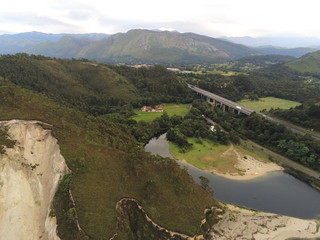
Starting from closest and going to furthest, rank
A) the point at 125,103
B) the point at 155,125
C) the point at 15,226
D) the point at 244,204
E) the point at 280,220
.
Answer: 1. the point at 15,226
2. the point at 280,220
3. the point at 244,204
4. the point at 155,125
5. the point at 125,103

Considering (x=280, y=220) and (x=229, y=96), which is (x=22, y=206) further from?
(x=229, y=96)

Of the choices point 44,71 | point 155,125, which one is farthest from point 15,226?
point 44,71

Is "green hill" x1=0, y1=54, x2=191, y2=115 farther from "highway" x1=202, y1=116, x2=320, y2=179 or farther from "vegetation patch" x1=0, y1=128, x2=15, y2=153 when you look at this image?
"highway" x1=202, y1=116, x2=320, y2=179

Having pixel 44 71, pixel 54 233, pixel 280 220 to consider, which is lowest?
pixel 280 220

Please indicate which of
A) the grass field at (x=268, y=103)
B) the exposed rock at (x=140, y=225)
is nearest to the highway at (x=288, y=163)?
the exposed rock at (x=140, y=225)

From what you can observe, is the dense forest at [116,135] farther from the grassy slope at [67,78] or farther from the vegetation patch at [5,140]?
the vegetation patch at [5,140]

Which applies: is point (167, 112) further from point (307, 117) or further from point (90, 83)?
point (307, 117)
